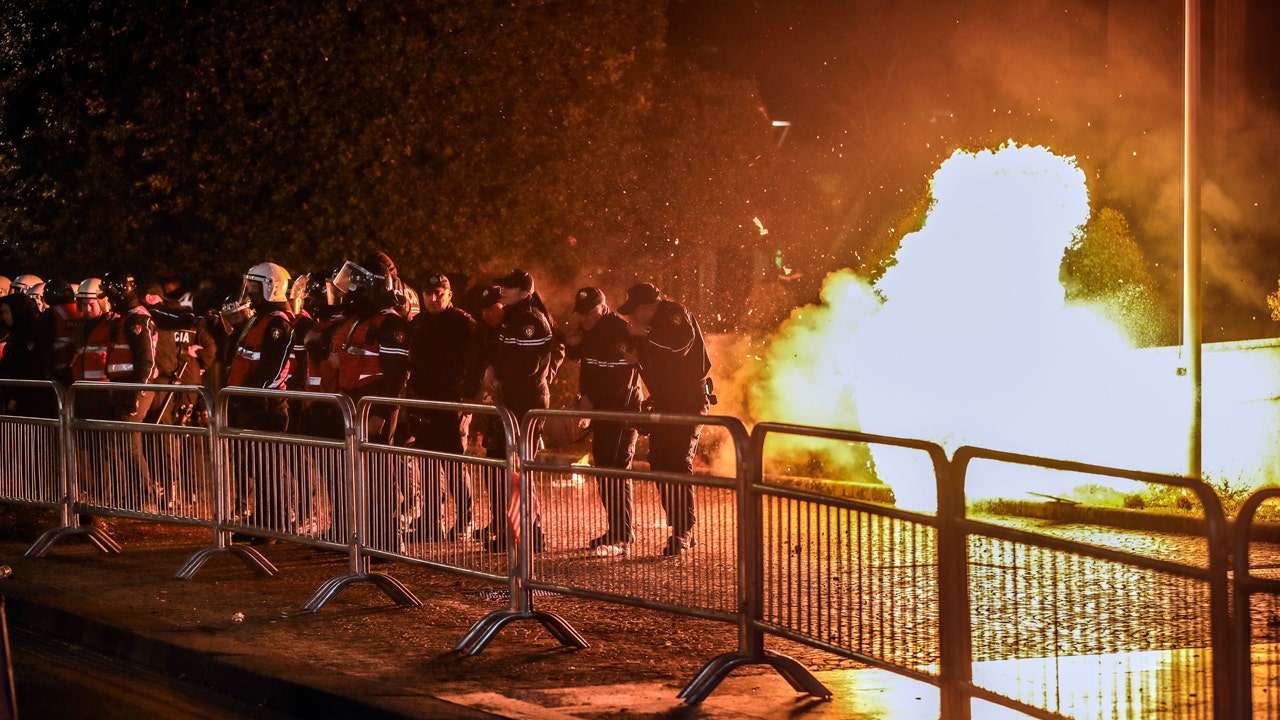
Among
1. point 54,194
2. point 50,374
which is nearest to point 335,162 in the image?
point 54,194

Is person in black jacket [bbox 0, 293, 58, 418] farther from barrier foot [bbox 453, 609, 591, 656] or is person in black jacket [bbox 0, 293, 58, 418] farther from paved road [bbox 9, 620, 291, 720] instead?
barrier foot [bbox 453, 609, 591, 656]

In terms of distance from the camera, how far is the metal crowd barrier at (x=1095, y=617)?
4.60 meters

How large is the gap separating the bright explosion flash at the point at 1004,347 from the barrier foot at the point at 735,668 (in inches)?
344

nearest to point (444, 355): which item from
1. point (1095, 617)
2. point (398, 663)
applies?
point (398, 663)

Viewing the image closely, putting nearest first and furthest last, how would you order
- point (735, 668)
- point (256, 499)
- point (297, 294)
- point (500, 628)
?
point (735, 668), point (500, 628), point (256, 499), point (297, 294)

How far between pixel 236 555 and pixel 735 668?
471 centimetres

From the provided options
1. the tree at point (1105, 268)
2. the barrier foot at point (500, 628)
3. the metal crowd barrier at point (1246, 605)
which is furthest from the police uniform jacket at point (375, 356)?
the tree at point (1105, 268)

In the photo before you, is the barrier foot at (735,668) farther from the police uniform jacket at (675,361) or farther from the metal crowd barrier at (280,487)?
the police uniform jacket at (675,361)

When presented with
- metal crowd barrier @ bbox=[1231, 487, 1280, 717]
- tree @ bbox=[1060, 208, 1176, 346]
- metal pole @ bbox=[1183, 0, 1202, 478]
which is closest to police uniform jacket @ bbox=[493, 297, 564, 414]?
metal pole @ bbox=[1183, 0, 1202, 478]

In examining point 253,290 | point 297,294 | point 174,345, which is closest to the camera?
point 253,290

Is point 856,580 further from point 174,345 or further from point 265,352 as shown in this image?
point 174,345

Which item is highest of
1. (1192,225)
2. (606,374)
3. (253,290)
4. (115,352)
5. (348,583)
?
(1192,225)

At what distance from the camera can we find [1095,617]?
16.9 ft

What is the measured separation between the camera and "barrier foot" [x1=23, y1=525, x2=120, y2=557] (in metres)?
11.4
